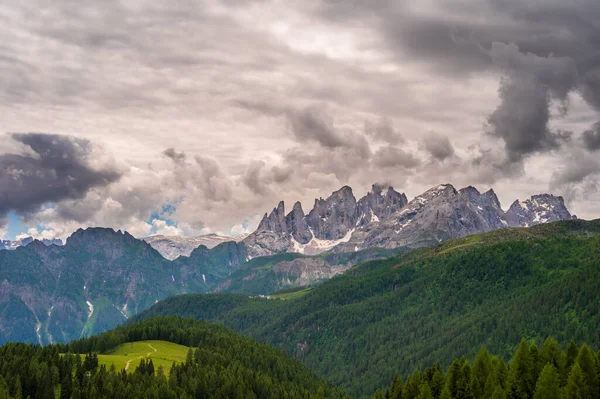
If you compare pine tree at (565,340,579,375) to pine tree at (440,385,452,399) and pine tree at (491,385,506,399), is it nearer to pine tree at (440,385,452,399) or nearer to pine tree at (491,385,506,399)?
pine tree at (491,385,506,399)

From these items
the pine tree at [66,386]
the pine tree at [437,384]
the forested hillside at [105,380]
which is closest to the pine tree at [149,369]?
the forested hillside at [105,380]

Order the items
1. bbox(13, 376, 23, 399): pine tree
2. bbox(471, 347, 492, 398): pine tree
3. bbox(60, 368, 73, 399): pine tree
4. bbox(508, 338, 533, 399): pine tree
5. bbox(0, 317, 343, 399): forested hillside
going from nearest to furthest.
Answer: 1. bbox(508, 338, 533, 399): pine tree
2. bbox(471, 347, 492, 398): pine tree
3. bbox(13, 376, 23, 399): pine tree
4. bbox(0, 317, 343, 399): forested hillside
5. bbox(60, 368, 73, 399): pine tree

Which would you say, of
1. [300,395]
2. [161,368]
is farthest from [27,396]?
[300,395]

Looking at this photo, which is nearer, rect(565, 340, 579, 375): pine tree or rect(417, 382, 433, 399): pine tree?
rect(417, 382, 433, 399): pine tree

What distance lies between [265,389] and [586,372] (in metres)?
110

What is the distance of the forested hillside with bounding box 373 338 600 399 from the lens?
339 ft

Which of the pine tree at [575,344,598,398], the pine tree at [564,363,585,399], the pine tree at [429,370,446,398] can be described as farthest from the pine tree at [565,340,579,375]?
the pine tree at [429,370,446,398]

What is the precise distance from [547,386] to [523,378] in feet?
38.5

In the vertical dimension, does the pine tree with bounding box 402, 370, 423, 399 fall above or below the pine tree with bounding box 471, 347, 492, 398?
below

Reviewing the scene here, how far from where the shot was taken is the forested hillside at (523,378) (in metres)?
103

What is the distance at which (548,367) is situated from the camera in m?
104

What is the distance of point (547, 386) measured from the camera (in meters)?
103

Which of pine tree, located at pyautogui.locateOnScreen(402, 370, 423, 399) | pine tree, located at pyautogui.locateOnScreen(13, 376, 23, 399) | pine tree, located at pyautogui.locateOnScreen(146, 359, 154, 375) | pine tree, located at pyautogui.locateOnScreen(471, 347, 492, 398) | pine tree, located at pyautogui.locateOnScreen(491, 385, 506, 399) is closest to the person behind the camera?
pine tree, located at pyautogui.locateOnScreen(491, 385, 506, 399)

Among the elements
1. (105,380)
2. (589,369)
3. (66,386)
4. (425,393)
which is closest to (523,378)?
(589,369)
